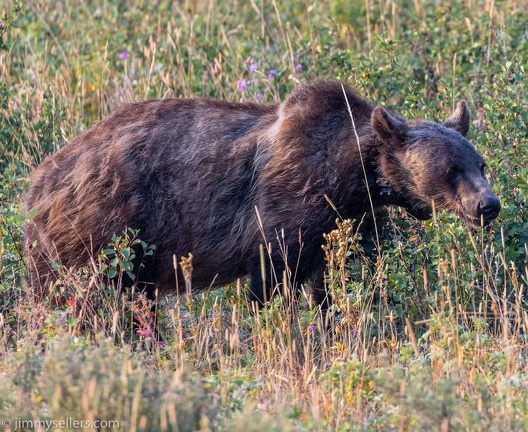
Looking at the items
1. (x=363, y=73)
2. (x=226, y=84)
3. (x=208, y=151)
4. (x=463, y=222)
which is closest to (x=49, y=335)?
(x=208, y=151)

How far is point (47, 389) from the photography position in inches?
159

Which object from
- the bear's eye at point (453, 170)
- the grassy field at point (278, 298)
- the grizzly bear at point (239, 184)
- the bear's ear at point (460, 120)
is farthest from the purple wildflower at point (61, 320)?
the bear's ear at point (460, 120)

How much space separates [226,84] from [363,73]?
6.65 feet

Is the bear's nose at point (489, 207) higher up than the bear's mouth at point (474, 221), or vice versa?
the bear's nose at point (489, 207)

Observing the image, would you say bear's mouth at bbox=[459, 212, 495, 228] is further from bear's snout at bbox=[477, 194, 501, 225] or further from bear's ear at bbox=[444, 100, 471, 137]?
bear's ear at bbox=[444, 100, 471, 137]

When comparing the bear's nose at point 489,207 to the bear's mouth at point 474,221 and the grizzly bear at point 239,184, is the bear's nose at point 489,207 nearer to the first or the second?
the bear's mouth at point 474,221

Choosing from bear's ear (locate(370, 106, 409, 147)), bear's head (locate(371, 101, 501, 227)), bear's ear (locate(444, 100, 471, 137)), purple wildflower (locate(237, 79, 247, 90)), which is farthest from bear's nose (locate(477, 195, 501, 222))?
purple wildflower (locate(237, 79, 247, 90))

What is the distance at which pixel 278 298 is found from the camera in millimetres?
5910

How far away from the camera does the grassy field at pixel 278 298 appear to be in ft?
13.9

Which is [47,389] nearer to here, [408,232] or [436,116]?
[408,232]

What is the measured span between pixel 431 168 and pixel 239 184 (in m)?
1.28

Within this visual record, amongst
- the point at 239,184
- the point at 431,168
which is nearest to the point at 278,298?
the point at 239,184

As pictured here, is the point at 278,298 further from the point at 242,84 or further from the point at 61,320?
the point at 242,84

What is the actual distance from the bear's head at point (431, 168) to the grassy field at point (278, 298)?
194mm
